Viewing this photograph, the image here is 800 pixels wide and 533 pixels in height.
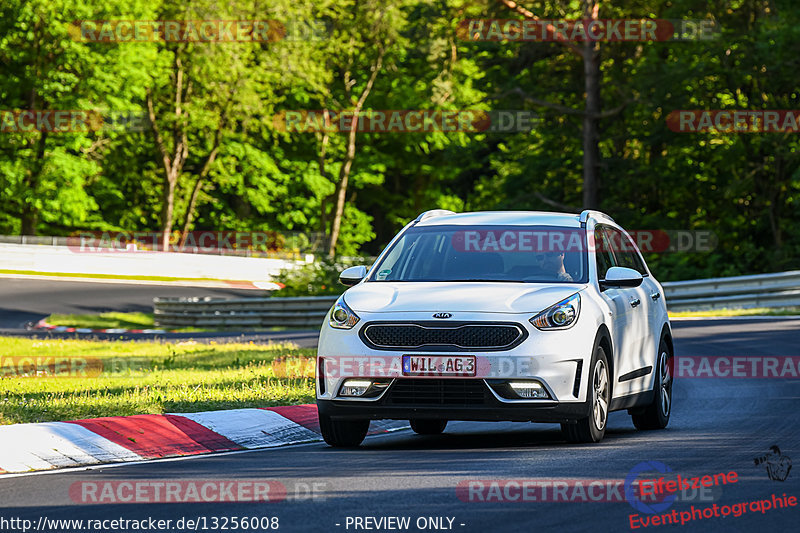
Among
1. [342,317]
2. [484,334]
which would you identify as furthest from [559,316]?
[342,317]

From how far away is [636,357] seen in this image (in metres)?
10.9

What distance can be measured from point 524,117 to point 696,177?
19.4 feet

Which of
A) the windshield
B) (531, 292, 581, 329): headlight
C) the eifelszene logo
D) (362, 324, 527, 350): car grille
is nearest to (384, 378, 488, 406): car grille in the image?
(362, 324, 527, 350): car grille

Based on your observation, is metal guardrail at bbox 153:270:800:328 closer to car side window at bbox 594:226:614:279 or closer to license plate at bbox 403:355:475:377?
car side window at bbox 594:226:614:279

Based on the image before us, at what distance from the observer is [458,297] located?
31.3 feet

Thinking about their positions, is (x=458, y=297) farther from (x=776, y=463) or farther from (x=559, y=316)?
(x=776, y=463)

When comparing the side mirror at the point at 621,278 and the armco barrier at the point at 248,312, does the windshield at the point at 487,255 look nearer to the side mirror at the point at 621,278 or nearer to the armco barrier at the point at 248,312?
the side mirror at the point at 621,278

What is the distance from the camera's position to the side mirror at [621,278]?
10195 millimetres

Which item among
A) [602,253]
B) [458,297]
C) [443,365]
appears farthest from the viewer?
[602,253]

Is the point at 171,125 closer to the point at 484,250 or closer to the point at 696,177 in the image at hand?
the point at 696,177

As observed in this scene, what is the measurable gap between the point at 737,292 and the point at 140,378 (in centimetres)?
1787

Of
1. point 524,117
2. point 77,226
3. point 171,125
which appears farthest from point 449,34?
point 77,226

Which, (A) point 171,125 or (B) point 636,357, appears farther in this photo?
(A) point 171,125

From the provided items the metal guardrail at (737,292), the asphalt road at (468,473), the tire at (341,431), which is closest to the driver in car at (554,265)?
the asphalt road at (468,473)
